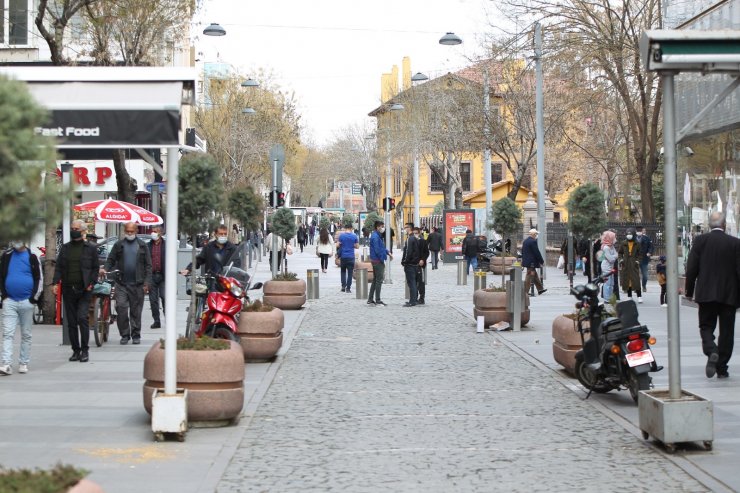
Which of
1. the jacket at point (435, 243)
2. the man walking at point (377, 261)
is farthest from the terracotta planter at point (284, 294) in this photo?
the jacket at point (435, 243)

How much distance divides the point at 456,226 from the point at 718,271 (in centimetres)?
3591

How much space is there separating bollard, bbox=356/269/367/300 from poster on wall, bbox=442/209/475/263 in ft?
62.2

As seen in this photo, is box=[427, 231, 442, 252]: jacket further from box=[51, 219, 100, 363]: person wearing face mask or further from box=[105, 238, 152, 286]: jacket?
box=[51, 219, 100, 363]: person wearing face mask

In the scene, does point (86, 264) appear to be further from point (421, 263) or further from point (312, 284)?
point (312, 284)

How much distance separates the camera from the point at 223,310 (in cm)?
1359

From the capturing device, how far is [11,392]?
11844 millimetres

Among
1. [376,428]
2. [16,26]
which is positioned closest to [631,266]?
[376,428]

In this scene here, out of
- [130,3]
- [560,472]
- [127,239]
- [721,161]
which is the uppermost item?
[130,3]

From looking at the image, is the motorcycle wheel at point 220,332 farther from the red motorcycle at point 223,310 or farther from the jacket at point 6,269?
the jacket at point 6,269

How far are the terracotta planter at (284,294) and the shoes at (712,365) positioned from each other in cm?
1280

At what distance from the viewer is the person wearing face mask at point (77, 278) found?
14.4m

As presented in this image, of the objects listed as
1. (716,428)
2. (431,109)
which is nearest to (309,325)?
(716,428)

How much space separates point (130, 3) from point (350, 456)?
46.5 feet

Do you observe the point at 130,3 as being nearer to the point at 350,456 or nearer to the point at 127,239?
the point at 127,239
